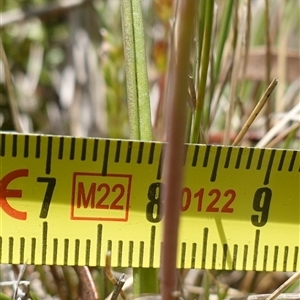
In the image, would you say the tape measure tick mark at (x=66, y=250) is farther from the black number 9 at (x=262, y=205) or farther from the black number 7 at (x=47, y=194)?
the black number 9 at (x=262, y=205)

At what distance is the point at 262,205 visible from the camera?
84 centimetres

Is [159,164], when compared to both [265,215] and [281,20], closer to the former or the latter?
[265,215]

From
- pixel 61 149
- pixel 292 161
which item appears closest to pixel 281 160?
pixel 292 161

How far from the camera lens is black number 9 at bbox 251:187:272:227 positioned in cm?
83

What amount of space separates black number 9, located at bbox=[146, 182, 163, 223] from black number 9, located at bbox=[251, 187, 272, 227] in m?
0.15

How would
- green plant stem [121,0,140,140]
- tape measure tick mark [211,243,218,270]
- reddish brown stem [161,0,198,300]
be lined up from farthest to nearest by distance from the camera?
tape measure tick mark [211,243,218,270] < green plant stem [121,0,140,140] < reddish brown stem [161,0,198,300]

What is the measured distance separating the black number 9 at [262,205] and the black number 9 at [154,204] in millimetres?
150

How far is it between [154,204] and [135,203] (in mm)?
29

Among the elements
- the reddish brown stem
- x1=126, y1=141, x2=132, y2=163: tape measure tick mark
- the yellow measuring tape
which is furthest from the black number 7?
the reddish brown stem

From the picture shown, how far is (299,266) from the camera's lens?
85cm

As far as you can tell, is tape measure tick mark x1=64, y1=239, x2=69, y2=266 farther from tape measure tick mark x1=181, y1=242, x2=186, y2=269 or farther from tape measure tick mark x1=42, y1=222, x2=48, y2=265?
tape measure tick mark x1=181, y1=242, x2=186, y2=269

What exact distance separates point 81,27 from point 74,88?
22 centimetres

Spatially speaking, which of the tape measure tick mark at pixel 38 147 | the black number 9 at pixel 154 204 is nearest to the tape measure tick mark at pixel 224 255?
the black number 9 at pixel 154 204

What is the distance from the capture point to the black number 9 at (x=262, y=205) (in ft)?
2.74
